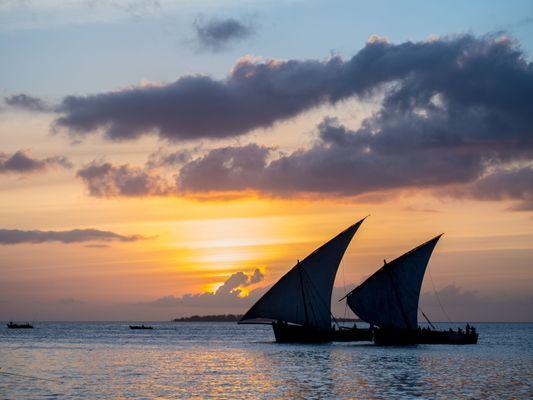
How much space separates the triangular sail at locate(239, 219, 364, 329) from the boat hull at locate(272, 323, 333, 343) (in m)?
5.91

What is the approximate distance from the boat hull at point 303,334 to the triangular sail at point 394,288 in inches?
412

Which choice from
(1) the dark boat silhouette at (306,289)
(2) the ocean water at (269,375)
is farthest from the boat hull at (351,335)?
(2) the ocean water at (269,375)

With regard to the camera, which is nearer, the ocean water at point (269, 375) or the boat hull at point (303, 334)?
the ocean water at point (269, 375)

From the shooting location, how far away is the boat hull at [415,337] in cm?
10631

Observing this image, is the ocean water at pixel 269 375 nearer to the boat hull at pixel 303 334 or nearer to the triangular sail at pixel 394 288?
the triangular sail at pixel 394 288

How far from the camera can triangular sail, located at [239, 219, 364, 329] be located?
10250 cm

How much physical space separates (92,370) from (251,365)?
1530 centimetres

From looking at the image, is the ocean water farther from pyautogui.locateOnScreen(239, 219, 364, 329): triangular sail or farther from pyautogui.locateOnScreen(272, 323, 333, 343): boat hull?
pyautogui.locateOnScreen(272, 323, 333, 343): boat hull

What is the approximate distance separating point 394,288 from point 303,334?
54.4 feet

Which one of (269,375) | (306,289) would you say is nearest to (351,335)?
(306,289)

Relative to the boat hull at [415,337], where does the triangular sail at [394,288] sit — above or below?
above

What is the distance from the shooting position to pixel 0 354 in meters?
91.9

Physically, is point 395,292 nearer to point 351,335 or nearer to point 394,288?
point 394,288

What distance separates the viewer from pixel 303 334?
111m
